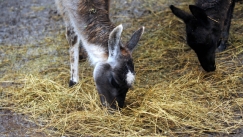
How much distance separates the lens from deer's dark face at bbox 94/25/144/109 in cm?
479

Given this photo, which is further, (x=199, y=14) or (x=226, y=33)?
(x=226, y=33)

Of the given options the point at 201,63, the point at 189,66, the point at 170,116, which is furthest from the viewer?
the point at 189,66

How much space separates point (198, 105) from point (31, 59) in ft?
10.4

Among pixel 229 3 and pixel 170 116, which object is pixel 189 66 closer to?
pixel 229 3

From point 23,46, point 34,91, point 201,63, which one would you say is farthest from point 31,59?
point 201,63

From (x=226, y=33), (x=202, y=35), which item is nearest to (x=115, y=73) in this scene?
(x=202, y=35)

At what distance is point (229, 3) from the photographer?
652 centimetres

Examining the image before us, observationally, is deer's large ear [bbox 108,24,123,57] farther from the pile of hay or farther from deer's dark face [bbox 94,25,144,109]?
the pile of hay

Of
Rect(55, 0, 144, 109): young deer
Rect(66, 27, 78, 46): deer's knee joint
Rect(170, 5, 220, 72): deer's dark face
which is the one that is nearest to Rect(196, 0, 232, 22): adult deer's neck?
Rect(170, 5, 220, 72): deer's dark face

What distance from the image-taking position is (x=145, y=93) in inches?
223

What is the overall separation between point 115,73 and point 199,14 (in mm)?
1817

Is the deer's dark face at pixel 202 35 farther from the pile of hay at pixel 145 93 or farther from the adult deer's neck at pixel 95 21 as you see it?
the adult deer's neck at pixel 95 21

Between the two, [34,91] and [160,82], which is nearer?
[34,91]

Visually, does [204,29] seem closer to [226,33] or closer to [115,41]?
[226,33]
